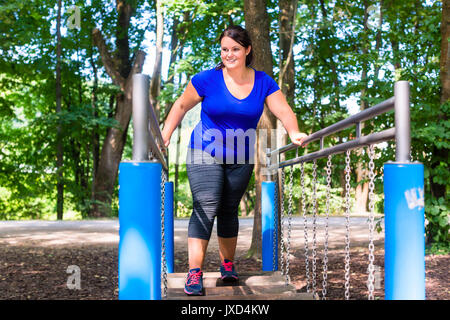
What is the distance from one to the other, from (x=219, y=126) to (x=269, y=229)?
163 cm

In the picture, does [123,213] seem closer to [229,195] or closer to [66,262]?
[229,195]

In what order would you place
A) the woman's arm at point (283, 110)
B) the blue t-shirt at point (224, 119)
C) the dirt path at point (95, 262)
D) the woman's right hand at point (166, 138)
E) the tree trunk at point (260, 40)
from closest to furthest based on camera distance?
the woman's right hand at point (166, 138) → the blue t-shirt at point (224, 119) → the woman's arm at point (283, 110) → the dirt path at point (95, 262) → the tree trunk at point (260, 40)

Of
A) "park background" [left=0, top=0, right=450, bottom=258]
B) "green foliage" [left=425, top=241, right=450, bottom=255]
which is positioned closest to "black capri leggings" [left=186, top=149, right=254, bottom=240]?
"green foliage" [left=425, top=241, right=450, bottom=255]

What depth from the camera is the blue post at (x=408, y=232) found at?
1.69 m

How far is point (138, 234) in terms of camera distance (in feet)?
5.64

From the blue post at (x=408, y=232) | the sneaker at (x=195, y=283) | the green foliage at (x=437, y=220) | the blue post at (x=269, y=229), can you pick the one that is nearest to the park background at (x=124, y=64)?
the green foliage at (x=437, y=220)

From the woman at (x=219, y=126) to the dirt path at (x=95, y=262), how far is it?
2307 millimetres

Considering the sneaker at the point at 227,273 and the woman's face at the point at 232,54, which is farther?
the sneaker at the point at 227,273

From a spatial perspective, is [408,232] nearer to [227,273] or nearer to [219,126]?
[219,126]

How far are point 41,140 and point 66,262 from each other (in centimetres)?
1147

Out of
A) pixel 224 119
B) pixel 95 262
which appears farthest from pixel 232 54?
pixel 95 262

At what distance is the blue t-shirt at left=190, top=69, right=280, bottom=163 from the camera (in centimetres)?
297

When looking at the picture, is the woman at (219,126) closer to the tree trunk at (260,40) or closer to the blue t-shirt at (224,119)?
the blue t-shirt at (224,119)
